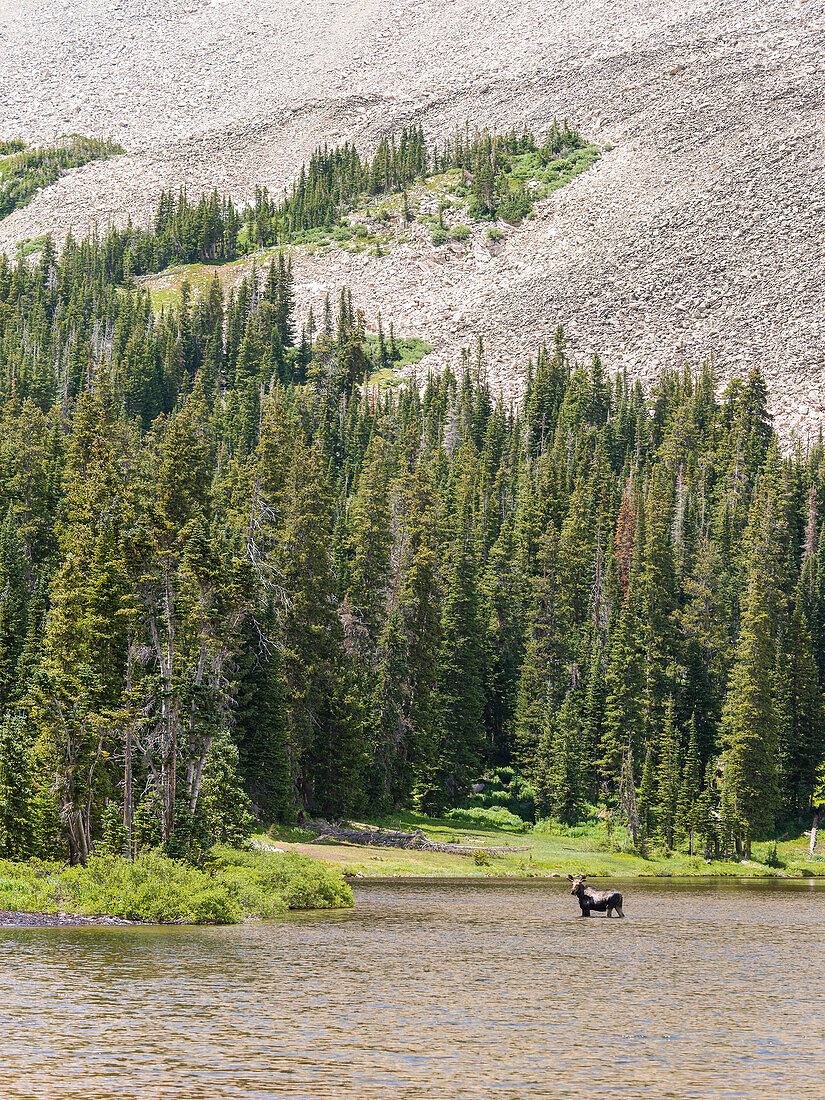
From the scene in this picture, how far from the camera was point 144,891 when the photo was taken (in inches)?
1235

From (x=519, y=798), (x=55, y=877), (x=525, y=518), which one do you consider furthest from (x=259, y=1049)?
(x=525, y=518)

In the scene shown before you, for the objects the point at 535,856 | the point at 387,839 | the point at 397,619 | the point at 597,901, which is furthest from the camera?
the point at 397,619

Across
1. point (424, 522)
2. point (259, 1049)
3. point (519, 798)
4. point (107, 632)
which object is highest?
point (424, 522)

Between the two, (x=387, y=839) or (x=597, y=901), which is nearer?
(x=597, y=901)

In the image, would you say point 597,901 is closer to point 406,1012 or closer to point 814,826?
point 406,1012

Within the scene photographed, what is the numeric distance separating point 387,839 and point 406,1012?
44.6 metres

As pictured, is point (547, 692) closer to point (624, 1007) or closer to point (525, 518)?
point (525, 518)

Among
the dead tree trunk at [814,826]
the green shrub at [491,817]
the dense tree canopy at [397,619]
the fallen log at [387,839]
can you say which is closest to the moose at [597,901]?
the dense tree canopy at [397,619]

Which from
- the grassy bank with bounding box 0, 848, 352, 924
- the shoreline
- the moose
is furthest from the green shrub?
the shoreline

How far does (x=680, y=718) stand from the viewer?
324ft

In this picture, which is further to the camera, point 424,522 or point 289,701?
point 424,522

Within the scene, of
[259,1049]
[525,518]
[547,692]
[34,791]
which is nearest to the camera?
[259,1049]

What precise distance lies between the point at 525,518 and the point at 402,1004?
325 ft

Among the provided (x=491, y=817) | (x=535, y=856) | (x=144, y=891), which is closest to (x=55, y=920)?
(x=144, y=891)
